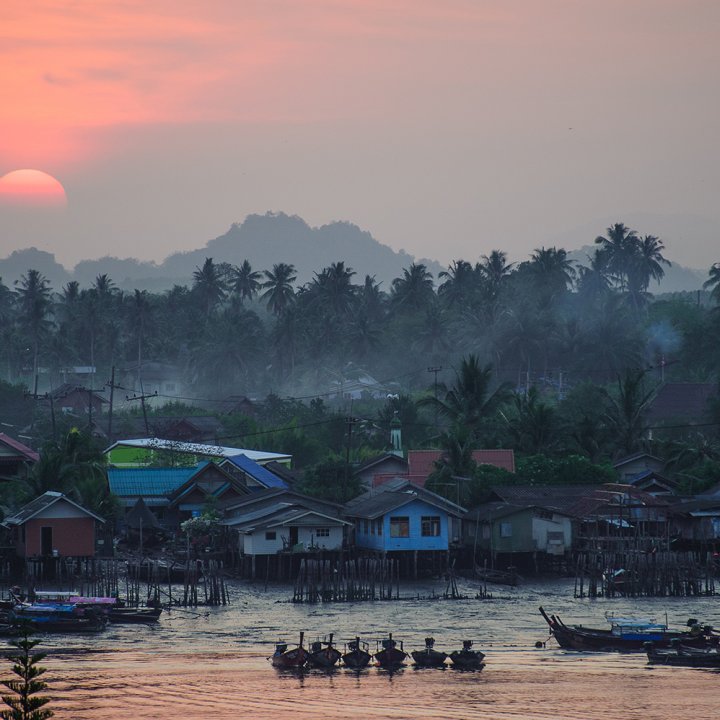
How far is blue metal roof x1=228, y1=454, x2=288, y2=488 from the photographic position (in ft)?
244

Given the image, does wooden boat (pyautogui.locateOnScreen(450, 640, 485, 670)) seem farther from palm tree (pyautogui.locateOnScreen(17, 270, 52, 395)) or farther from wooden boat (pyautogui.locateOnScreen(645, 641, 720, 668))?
palm tree (pyautogui.locateOnScreen(17, 270, 52, 395))

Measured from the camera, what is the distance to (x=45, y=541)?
58250 millimetres

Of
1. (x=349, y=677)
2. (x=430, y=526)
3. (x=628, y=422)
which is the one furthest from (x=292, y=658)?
(x=628, y=422)

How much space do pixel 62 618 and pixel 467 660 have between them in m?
15.3

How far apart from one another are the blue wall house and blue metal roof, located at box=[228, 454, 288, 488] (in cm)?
1024

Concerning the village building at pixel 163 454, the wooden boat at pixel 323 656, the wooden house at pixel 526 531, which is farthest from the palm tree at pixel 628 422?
the wooden boat at pixel 323 656

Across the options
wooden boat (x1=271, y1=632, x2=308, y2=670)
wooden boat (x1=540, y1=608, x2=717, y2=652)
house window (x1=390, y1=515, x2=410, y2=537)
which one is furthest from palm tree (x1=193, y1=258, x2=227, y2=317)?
wooden boat (x1=271, y1=632, x2=308, y2=670)

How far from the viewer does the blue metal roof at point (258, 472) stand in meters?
74.4

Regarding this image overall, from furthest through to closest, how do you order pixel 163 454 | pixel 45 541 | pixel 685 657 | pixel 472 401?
pixel 163 454, pixel 472 401, pixel 45 541, pixel 685 657

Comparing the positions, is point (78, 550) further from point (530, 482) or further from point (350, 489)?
point (530, 482)

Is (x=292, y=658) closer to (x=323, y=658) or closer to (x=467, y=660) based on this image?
(x=323, y=658)

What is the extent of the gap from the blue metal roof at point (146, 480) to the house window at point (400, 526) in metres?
13.6

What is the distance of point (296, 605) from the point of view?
5509cm

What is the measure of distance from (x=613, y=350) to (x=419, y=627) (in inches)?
2744
